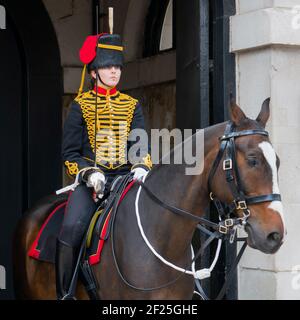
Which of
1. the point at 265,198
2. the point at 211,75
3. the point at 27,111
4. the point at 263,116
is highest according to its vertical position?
the point at 211,75

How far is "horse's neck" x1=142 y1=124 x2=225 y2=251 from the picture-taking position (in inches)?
220

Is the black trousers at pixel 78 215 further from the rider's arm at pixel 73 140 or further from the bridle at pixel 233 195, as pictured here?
the bridle at pixel 233 195

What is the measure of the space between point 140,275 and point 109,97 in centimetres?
130

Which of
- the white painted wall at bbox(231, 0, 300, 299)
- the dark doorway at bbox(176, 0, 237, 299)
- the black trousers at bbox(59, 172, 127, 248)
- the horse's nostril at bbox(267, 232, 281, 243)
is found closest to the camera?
the horse's nostril at bbox(267, 232, 281, 243)

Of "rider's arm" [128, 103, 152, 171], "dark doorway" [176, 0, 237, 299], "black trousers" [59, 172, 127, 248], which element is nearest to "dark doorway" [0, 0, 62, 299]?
"dark doorway" [176, 0, 237, 299]

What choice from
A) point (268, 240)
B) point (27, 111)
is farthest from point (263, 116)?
point (27, 111)

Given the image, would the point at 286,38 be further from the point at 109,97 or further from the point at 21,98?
the point at 21,98

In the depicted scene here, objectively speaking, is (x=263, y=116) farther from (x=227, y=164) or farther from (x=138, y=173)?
(x=138, y=173)

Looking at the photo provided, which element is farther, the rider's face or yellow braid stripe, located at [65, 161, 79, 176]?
the rider's face

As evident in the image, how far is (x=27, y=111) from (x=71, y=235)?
4314 millimetres

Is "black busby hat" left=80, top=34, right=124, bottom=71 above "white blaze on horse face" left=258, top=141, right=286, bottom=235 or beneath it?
above

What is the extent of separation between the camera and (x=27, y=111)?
1016 cm

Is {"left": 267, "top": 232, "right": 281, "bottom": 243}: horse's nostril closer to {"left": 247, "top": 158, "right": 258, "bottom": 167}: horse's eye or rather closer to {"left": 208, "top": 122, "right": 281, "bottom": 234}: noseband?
{"left": 208, "top": 122, "right": 281, "bottom": 234}: noseband

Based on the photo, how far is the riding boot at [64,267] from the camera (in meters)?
6.03
